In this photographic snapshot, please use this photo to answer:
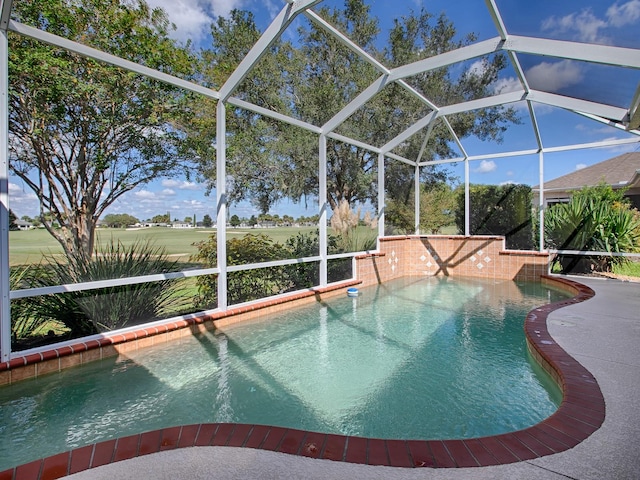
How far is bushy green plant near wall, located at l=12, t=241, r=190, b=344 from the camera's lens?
4.17 meters

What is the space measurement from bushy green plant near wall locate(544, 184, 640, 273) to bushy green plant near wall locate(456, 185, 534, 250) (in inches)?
24.2

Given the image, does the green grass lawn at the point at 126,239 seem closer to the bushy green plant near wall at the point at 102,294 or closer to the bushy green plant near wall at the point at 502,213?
the bushy green plant near wall at the point at 102,294

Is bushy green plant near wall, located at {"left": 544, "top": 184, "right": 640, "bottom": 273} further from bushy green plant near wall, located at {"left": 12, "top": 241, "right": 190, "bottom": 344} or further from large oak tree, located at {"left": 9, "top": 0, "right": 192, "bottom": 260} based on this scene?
bushy green plant near wall, located at {"left": 12, "top": 241, "right": 190, "bottom": 344}

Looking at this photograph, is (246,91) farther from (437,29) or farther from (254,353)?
(254,353)

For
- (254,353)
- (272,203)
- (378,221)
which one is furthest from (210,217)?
(378,221)

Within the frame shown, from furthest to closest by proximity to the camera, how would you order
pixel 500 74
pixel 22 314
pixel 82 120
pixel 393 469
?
pixel 500 74 → pixel 82 120 → pixel 22 314 → pixel 393 469

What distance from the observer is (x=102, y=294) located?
4473 millimetres

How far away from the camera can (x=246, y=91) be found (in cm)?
919

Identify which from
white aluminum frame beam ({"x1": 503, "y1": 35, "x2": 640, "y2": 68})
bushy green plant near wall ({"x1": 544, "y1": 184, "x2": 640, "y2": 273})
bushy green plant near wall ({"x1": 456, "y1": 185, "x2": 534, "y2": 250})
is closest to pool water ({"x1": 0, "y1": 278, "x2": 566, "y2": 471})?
white aluminum frame beam ({"x1": 503, "y1": 35, "x2": 640, "y2": 68})

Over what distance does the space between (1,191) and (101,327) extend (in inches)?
74.8

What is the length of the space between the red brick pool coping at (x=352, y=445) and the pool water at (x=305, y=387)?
41 cm

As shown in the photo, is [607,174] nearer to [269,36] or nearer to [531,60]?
[531,60]

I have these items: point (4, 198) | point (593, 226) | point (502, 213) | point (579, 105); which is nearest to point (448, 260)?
point (502, 213)

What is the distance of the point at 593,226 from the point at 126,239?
10592 mm
